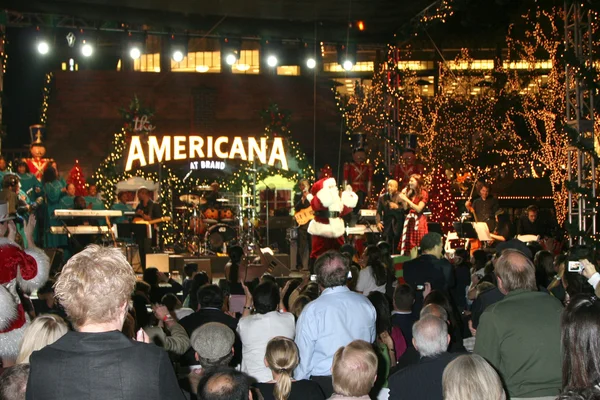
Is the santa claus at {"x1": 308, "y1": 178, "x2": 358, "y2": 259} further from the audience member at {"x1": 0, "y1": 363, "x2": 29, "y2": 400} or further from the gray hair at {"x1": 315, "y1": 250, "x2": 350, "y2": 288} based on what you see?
the audience member at {"x1": 0, "y1": 363, "x2": 29, "y2": 400}

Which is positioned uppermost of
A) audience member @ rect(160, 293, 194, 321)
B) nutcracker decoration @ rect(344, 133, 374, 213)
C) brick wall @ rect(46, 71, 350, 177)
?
brick wall @ rect(46, 71, 350, 177)

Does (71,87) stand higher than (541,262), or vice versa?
(71,87)

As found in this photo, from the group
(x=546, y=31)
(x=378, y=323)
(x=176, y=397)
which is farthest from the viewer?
(x=546, y=31)

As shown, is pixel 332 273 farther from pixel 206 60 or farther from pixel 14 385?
pixel 206 60

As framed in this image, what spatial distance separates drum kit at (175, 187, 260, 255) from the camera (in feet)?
64.3

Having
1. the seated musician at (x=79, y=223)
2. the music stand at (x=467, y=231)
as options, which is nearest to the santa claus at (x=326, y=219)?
the music stand at (x=467, y=231)

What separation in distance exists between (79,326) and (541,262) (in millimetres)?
7569

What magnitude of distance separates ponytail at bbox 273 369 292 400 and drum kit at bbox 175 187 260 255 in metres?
12.9

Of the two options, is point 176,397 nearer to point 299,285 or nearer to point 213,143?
point 299,285

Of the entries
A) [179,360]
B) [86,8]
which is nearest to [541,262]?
[179,360]

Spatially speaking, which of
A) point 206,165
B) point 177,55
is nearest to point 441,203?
point 206,165

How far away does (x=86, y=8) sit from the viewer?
18.7 meters

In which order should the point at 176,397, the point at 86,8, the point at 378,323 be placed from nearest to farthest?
1. the point at 176,397
2. the point at 378,323
3. the point at 86,8

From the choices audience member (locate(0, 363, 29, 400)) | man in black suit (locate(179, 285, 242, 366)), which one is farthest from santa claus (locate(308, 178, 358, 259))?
audience member (locate(0, 363, 29, 400))
